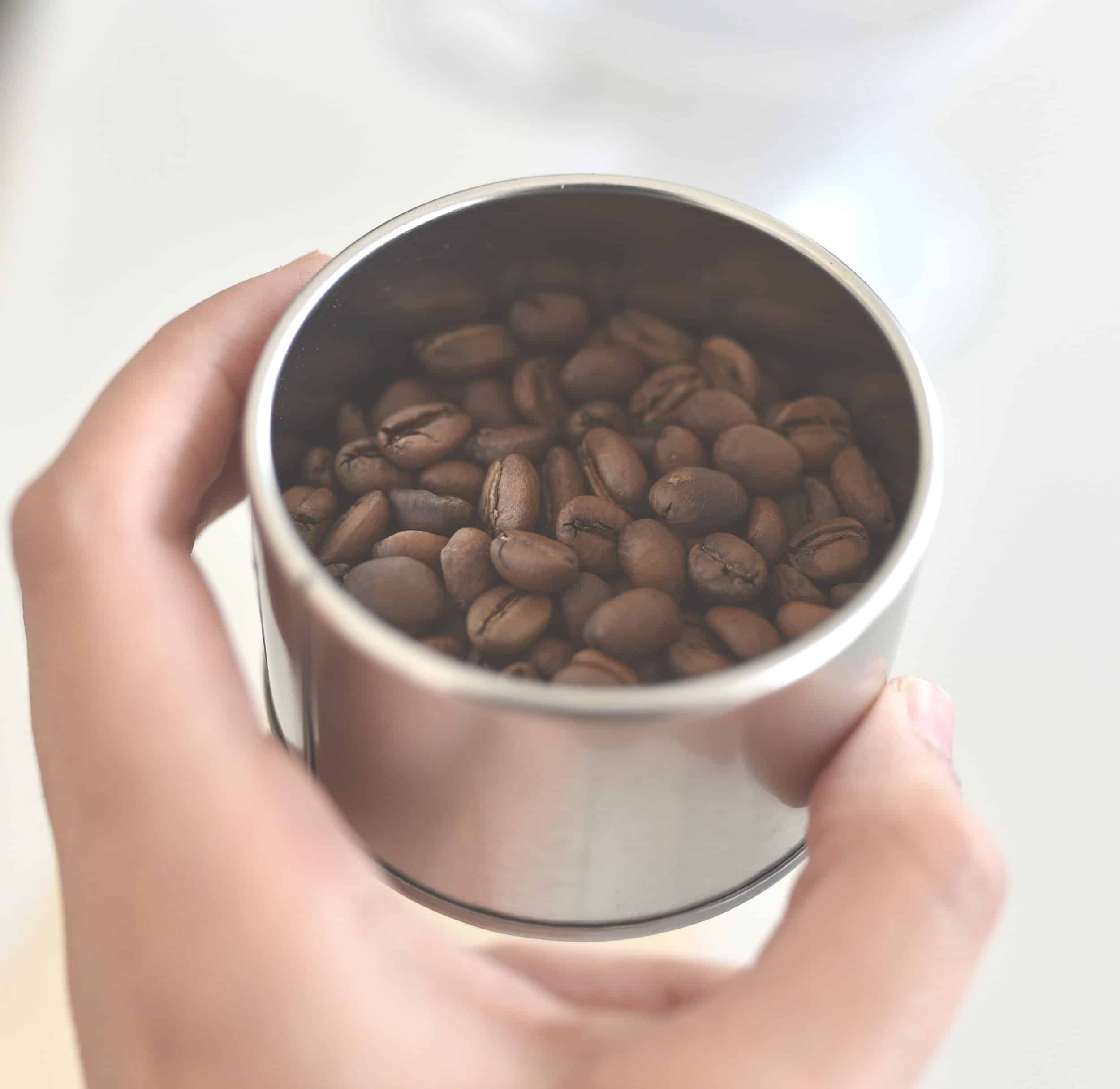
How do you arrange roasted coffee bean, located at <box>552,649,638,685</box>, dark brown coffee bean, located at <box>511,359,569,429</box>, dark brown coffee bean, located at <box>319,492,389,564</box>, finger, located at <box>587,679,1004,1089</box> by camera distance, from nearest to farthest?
finger, located at <box>587,679,1004,1089</box> < roasted coffee bean, located at <box>552,649,638,685</box> < dark brown coffee bean, located at <box>319,492,389,564</box> < dark brown coffee bean, located at <box>511,359,569,429</box>

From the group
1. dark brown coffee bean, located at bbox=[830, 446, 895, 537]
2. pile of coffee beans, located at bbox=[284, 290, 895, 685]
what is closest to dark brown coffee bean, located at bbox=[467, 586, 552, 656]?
pile of coffee beans, located at bbox=[284, 290, 895, 685]

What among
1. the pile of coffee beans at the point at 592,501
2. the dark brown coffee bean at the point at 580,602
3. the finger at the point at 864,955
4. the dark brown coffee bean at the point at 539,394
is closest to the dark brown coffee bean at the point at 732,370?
the pile of coffee beans at the point at 592,501

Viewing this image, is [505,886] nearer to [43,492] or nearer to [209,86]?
[43,492]

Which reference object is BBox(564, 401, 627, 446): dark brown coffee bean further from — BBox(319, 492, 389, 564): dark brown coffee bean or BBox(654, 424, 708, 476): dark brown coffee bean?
BBox(319, 492, 389, 564): dark brown coffee bean

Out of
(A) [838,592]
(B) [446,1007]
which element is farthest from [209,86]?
(B) [446,1007]

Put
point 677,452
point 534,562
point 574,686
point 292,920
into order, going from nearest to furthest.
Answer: point 292,920
point 574,686
point 534,562
point 677,452

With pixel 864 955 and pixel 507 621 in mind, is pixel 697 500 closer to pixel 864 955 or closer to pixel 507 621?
pixel 507 621

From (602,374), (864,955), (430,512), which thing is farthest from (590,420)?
(864,955)
